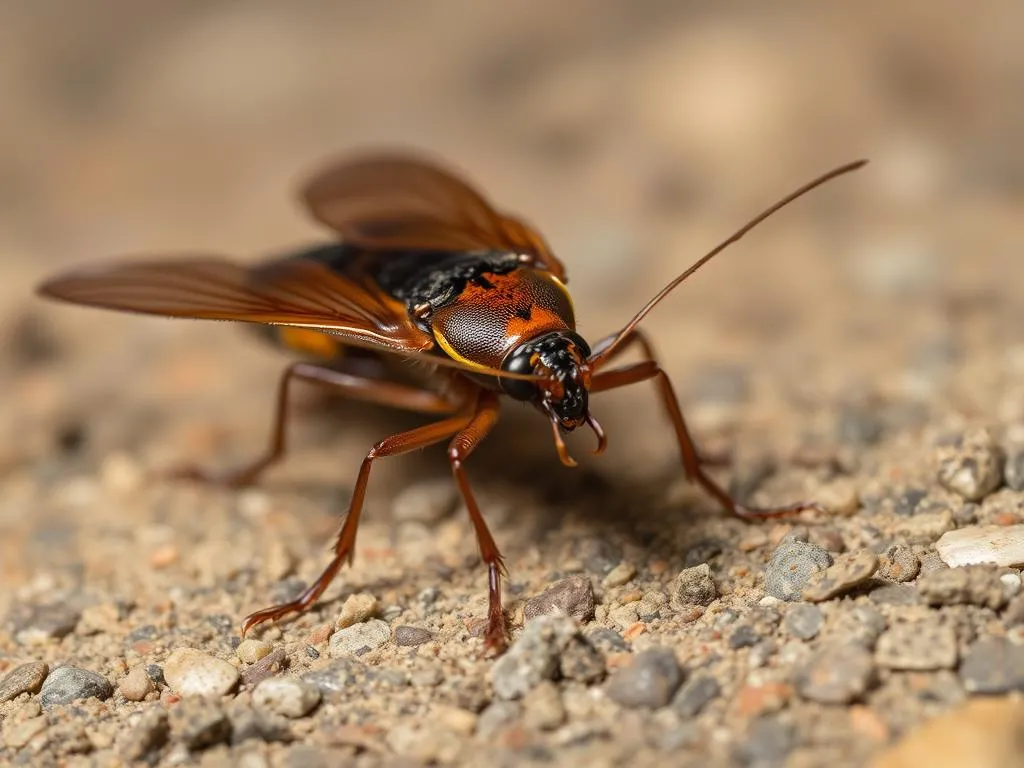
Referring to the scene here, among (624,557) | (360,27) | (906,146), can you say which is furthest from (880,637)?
(360,27)

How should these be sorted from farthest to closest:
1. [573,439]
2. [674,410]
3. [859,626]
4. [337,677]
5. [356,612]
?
[573,439]
[674,410]
[356,612]
[337,677]
[859,626]

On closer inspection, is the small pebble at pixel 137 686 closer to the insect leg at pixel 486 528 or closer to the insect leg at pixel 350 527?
the insect leg at pixel 350 527

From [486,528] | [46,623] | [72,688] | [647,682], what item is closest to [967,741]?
[647,682]

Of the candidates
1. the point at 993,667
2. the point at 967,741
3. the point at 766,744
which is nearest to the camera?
the point at 967,741

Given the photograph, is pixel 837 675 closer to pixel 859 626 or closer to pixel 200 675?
pixel 859 626

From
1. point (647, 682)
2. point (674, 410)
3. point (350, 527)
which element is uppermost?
point (674, 410)

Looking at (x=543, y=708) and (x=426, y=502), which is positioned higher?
(x=426, y=502)

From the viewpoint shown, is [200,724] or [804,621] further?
[804,621]
